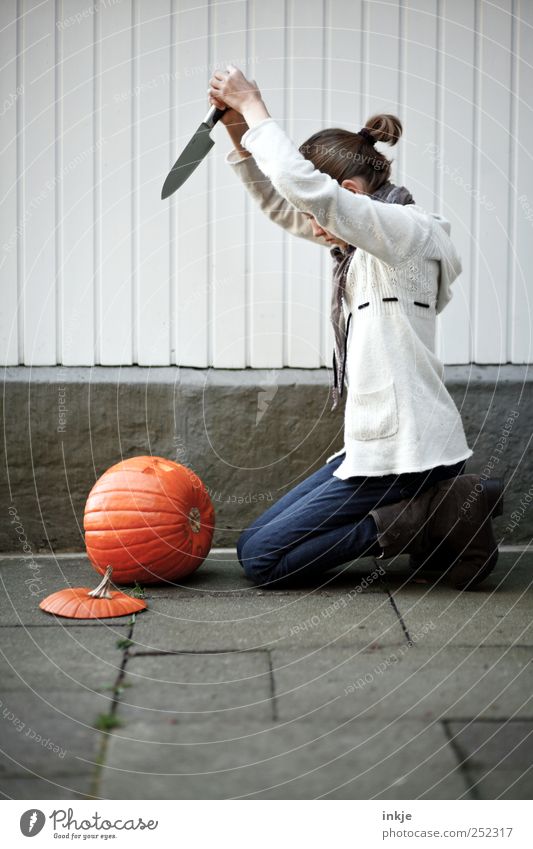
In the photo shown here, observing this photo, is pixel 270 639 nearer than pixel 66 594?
Yes

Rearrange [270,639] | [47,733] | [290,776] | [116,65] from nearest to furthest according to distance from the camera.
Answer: [290,776] < [47,733] < [270,639] < [116,65]

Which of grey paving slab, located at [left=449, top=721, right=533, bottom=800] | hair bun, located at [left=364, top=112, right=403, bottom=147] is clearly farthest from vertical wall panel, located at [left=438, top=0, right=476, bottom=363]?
grey paving slab, located at [left=449, top=721, right=533, bottom=800]

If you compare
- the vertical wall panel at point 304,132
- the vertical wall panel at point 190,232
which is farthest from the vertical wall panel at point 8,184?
the vertical wall panel at point 304,132

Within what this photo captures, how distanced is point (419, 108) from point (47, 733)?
315cm

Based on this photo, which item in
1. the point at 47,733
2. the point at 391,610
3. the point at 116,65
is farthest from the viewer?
the point at 116,65

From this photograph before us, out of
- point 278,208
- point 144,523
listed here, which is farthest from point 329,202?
point 144,523

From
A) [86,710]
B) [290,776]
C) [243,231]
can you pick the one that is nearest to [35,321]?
[243,231]

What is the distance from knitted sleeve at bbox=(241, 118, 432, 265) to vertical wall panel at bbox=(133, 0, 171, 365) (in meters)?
1.27

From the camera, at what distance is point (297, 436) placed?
3.93 meters

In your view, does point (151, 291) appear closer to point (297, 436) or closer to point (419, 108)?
point (297, 436)

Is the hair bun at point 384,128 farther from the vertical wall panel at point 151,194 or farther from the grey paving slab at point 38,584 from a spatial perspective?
the grey paving slab at point 38,584

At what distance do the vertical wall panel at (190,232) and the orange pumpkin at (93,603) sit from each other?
131cm

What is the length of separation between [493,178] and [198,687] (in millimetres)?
2783

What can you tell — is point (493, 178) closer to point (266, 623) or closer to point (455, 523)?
point (455, 523)
